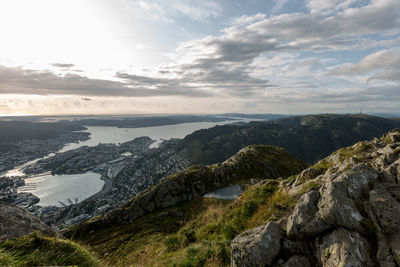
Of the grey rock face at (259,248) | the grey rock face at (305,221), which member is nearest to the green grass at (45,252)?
the grey rock face at (259,248)

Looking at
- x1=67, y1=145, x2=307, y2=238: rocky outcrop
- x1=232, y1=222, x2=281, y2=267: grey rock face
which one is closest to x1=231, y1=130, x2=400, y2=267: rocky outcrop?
x1=232, y1=222, x2=281, y2=267: grey rock face

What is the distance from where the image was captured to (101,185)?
199250 mm

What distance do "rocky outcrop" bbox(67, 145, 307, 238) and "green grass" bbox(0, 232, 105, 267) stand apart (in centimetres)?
3030

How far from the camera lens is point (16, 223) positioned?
1036 cm

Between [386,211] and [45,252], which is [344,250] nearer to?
[386,211]

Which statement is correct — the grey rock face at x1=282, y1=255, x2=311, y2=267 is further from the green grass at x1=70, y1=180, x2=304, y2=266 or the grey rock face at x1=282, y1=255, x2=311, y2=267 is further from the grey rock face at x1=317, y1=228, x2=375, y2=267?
the green grass at x1=70, y1=180, x2=304, y2=266

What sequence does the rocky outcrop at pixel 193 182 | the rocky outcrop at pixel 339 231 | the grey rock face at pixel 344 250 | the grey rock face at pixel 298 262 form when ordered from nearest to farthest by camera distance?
the grey rock face at pixel 344 250, the rocky outcrop at pixel 339 231, the grey rock face at pixel 298 262, the rocky outcrop at pixel 193 182

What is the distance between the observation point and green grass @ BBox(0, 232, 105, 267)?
615 cm

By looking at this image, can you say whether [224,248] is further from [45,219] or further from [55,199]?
[55,199]

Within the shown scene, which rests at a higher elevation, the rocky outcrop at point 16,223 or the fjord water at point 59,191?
the rocky outcrop at point 16,223

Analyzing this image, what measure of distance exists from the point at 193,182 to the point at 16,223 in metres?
33.3

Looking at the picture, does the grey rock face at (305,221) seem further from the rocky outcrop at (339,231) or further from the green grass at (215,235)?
the green grass at (215,235)

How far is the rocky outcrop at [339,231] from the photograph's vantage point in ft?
18.4

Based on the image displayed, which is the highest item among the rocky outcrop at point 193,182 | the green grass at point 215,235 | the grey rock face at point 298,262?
the grey rock face at point 298,262
